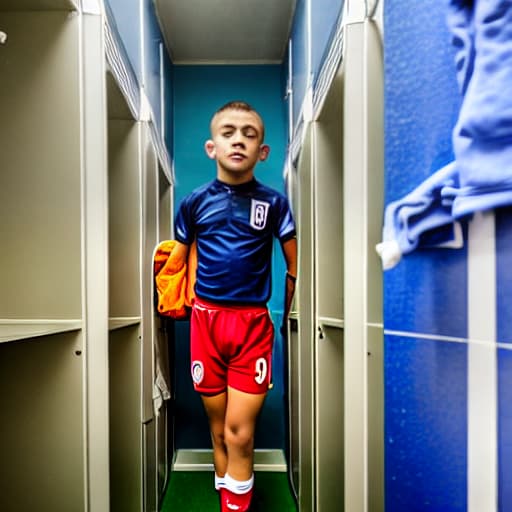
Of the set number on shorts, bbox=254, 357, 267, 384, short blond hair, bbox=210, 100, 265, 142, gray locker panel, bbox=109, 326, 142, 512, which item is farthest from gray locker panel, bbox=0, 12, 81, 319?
number on shorts, bbox=254, 357, 267, 384

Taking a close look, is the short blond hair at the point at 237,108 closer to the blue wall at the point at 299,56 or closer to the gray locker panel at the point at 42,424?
the blue wall at the point at 299,56

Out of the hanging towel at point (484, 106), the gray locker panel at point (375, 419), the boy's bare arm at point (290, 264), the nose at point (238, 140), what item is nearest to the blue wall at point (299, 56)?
the nose at point (238, 140)

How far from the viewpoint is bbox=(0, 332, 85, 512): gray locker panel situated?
2.72ft

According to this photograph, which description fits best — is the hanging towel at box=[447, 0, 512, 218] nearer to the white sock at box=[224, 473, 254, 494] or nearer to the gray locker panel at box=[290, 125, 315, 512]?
the gray locker panel at box=[290, 125, 315, 512]

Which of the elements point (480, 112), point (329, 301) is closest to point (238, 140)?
point (329, 301)

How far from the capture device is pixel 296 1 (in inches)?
44.3

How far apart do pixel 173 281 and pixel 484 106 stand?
0.83 m

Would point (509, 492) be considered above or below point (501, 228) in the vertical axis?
below

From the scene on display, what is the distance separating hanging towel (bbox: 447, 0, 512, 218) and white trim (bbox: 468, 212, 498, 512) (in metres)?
0.03

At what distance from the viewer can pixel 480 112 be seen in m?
0.38

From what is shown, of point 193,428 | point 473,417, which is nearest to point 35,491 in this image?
point 193,428

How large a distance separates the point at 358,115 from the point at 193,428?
2.71 feet

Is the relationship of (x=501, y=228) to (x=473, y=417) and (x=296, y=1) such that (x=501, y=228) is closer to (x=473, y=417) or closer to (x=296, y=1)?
(x=473, y=417)

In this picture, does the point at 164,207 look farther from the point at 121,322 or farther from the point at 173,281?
the point at 121,322
